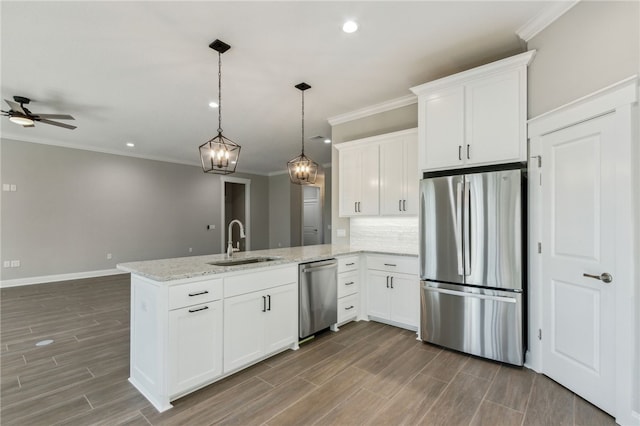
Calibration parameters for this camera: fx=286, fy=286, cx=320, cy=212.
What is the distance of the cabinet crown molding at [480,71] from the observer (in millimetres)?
2551

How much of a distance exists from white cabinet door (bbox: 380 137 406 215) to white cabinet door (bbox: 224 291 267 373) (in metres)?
2.03

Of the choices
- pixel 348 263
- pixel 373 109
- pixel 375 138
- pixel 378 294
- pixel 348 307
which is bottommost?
pixel 348 307

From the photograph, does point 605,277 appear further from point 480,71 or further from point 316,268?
point 316,268

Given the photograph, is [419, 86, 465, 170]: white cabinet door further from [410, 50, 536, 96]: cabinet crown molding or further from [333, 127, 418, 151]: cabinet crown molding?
[333, 127, 418, 151]: cabinet crown molding

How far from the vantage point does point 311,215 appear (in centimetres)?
962

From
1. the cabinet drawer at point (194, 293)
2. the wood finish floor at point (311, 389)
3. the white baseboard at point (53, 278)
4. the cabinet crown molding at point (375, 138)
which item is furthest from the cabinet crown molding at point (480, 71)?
the white baseboard at point (53, 278)

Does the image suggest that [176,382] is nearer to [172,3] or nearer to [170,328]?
[170,328]

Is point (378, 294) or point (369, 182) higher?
point (369, 182)

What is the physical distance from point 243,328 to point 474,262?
2.23m

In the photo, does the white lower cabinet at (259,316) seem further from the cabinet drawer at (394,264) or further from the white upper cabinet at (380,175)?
the white upper cabinet at (380,175)

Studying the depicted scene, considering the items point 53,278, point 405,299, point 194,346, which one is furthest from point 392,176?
point 53,278

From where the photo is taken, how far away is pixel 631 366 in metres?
1.82

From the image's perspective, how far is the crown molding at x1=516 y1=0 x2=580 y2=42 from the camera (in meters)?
2.21

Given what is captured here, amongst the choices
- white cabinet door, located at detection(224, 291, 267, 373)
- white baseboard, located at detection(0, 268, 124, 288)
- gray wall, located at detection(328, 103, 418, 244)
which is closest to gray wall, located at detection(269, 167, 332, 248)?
gray wall, located at detection(328, 103, 418, 244)
